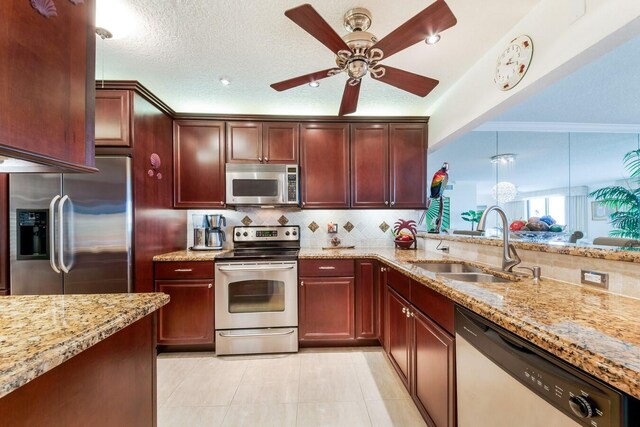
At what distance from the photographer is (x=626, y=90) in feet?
8.42

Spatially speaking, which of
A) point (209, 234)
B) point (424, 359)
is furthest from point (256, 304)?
point (424, 359)

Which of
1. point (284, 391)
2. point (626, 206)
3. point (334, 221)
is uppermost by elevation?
point (626, 206)

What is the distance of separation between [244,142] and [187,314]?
5.96 ft

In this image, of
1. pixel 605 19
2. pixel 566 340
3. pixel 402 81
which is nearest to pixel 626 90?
pixel 605 19

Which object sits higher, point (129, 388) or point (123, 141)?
point (123, 141)

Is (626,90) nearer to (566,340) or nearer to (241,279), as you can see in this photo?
(566,340)

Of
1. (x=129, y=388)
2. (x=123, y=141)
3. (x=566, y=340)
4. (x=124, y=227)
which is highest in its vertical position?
(x=123, y=141)

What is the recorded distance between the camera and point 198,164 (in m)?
2.90

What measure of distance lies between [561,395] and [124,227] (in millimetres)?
2635

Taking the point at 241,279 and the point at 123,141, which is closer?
the point at 123,141

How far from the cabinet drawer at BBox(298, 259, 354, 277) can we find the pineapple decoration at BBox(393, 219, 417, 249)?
75cm

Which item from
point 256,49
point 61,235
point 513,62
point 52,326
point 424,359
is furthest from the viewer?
point 61,235

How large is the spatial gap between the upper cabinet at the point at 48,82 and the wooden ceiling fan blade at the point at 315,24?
30.1 inches

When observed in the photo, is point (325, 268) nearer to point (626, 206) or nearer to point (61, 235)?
point (61, 235)
